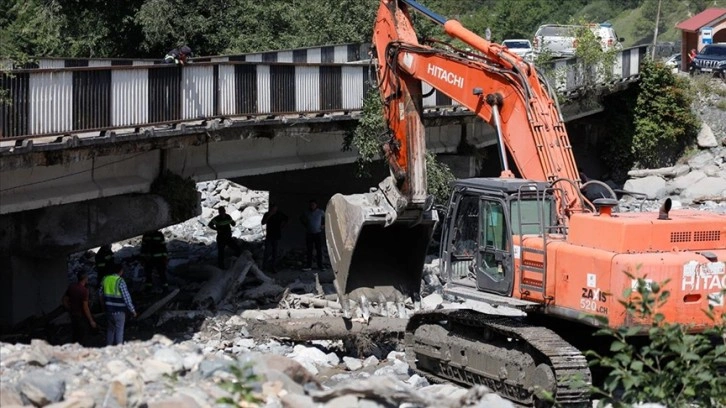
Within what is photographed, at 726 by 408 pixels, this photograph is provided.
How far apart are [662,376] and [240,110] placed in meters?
12.2

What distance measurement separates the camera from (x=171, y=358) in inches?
470

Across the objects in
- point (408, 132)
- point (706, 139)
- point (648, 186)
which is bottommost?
point (648, 186)

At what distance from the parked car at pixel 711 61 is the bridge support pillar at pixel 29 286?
25.9 m

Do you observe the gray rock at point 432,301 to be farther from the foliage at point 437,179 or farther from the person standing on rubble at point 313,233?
the person standing on rubble at point 313,233

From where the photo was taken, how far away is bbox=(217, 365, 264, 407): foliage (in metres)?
10.4

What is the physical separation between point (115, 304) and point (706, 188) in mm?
20918

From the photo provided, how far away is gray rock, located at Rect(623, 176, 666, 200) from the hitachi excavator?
→ 56.4 feet

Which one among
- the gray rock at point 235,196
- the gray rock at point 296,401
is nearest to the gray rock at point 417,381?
the gray rock at point 296,401

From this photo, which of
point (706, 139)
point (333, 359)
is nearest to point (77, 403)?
point (333, 359)

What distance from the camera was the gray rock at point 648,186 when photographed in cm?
3556

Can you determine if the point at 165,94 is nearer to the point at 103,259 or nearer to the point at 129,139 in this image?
the point at 129,139

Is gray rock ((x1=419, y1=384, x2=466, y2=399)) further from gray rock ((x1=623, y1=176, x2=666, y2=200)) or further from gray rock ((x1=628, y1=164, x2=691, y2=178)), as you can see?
gray rock ((x1=628, y1=164, x2=691, y2=178))

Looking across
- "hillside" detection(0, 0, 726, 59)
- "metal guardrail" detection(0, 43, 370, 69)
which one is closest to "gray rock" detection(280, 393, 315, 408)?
"metal guardrail" detection(0, 43, 370, 69)

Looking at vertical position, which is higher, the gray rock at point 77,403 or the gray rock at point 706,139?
the gray rock at point 706,139
